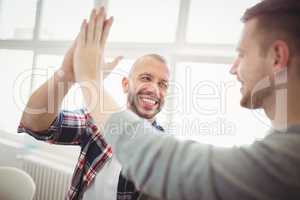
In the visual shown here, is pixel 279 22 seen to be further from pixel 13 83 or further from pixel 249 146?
pixel 13 83

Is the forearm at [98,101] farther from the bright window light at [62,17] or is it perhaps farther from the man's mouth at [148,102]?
the bright window light at [62,17]

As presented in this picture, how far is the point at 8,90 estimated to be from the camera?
3.22m

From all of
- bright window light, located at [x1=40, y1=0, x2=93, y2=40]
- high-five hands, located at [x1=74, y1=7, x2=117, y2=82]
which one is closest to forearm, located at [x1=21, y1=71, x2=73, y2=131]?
high-five hands, located at [x1=74, y1=7, x2=117, y2=82]

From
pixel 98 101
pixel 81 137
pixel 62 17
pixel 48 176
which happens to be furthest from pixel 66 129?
pixel 62 17

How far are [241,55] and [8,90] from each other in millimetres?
3380

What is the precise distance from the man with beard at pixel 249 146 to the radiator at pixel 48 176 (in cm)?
198

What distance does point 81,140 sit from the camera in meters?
1.13

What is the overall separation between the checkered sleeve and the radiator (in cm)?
129

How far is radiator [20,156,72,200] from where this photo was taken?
2.30 metres

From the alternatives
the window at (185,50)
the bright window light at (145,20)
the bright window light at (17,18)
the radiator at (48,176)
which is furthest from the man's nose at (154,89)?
the bright window light at (17,18)

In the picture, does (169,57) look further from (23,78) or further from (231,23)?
(23,78)

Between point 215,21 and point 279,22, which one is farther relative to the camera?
point 215,21

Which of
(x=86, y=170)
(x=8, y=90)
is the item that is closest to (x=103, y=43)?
(x=86, y=170)

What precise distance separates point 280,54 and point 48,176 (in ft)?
8.11
